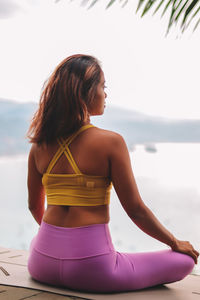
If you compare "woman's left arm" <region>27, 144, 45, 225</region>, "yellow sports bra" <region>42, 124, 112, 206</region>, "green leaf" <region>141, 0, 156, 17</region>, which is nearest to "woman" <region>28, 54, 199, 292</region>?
"yellow sports bra" <region>42, 124, 112, 206</region>

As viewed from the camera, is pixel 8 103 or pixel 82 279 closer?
pixel 82 279

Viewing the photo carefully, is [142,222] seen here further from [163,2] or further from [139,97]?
[139,97]

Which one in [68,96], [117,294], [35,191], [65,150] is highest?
[68,96]

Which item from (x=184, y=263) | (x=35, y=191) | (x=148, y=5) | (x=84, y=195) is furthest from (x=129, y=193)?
(x=148, y=5)

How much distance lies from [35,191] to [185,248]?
719 millimetres

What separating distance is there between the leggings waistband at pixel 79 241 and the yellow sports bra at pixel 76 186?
10cm

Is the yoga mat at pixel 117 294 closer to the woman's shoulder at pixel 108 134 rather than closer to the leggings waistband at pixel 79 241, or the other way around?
the leggings waistband at pixel 79 241

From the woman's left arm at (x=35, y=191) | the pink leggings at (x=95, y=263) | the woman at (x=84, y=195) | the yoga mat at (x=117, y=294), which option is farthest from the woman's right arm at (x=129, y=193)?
the woman's left arm at (x=35, y=191)

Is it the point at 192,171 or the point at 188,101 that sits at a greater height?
the point at 188,101

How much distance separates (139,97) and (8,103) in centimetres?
137

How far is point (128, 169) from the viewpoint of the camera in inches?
66.5

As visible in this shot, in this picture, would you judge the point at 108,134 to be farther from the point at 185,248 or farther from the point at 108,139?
the point at 185,248

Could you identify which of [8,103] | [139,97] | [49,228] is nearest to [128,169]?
[49,228]

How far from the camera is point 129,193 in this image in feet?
5.57
